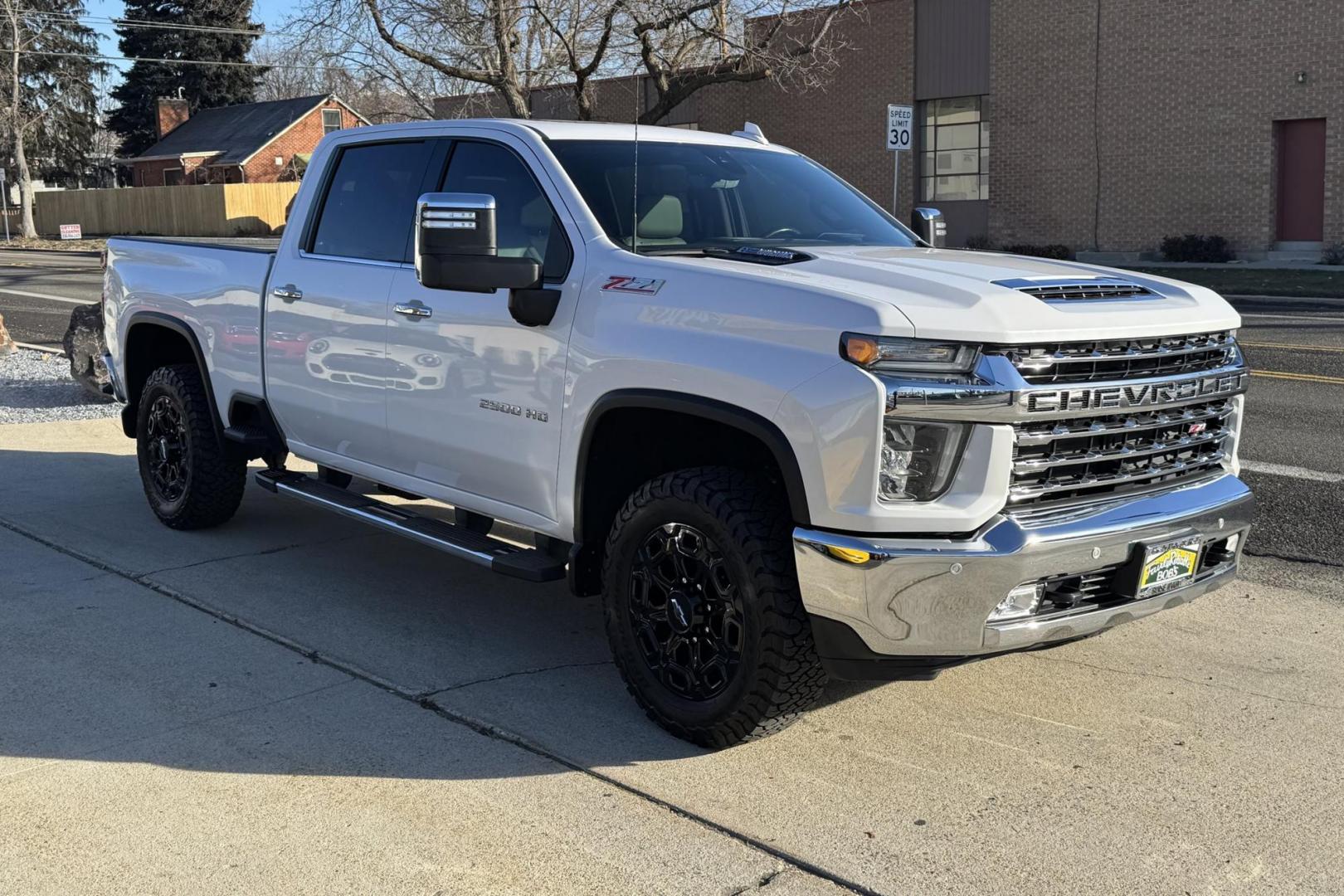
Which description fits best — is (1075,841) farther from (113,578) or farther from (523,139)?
(113,578)

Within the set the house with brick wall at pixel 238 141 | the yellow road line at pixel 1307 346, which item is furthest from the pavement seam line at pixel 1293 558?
the house with brick wall at pixel 238 141

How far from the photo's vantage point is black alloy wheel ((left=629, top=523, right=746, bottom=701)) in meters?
4.20

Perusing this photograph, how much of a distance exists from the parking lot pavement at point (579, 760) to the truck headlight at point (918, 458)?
91 cm

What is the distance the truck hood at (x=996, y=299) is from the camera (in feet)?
12.6

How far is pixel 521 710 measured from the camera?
468 cm

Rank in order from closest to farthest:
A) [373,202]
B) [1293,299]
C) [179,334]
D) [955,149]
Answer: [373,202] < [179,334] < [1293,299] < [955,149]

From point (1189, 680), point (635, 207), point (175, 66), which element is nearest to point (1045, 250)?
point (1189, 680)

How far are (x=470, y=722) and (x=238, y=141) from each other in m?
62.6

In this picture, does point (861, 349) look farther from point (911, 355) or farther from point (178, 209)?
point (178, 209)

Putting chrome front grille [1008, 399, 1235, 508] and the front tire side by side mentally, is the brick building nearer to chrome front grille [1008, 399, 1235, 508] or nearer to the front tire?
chrome front grille [1008, 399, 1235, 508]

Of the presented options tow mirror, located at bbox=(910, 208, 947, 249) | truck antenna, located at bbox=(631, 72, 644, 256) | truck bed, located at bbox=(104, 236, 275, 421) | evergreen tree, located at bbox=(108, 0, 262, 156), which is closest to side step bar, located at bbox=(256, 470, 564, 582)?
truck bed, located at bbox=(104, 236, 275, 421)

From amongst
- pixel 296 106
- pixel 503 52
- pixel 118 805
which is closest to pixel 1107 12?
pixel 503 52

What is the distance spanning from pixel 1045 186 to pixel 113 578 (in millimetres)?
28250

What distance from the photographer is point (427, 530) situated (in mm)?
5387
